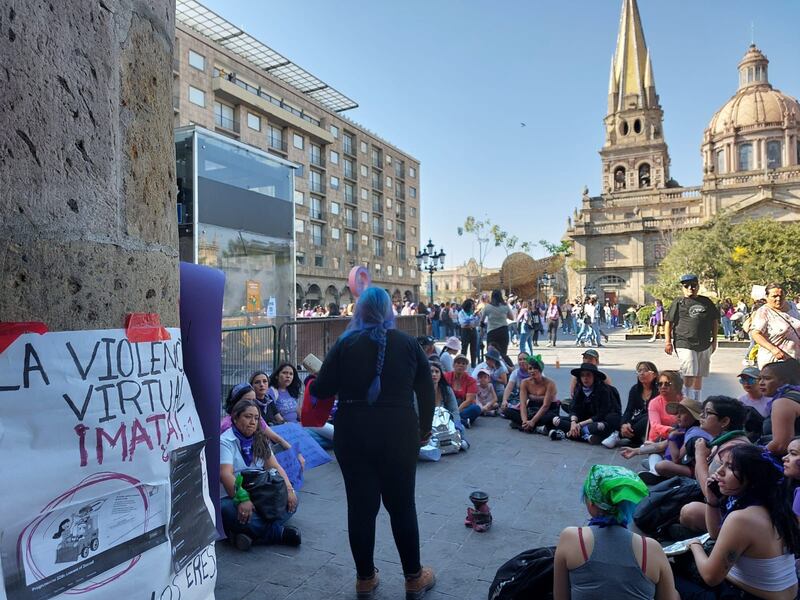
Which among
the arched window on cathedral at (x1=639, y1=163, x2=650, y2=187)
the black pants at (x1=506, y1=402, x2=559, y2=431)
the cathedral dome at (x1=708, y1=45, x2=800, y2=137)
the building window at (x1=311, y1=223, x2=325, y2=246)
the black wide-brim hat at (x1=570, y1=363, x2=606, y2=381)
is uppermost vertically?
the cathedral dome at (x1=708, y1=45, x2=800, y2=137)

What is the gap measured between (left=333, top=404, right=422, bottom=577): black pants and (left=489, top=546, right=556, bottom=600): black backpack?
1.67ft

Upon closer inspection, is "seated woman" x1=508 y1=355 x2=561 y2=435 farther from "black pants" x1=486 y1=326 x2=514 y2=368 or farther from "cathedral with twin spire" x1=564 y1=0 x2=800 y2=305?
"cathedral with twin spire" x1=564 y1=0 x2=800 y2=305

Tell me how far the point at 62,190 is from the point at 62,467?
52cm

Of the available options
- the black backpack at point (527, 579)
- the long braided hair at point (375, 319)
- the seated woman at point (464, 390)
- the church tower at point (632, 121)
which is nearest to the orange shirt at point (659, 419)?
the seated woman at point (464, 390)

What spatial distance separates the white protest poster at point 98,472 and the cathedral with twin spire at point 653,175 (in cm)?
4806

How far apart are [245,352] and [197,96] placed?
32415mm

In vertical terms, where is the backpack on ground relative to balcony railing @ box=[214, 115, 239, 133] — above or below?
below

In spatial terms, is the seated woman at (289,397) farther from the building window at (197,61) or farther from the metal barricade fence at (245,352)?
the building window at (197,61)

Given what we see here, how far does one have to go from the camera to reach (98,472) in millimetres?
1045

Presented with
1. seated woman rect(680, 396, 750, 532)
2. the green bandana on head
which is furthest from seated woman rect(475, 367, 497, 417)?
the green bandana on head

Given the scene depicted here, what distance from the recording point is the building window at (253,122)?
1542 inches

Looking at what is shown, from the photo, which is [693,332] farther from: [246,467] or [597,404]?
[246,467]

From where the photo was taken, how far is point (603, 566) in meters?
2.25

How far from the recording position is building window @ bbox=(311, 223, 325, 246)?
45.7m
